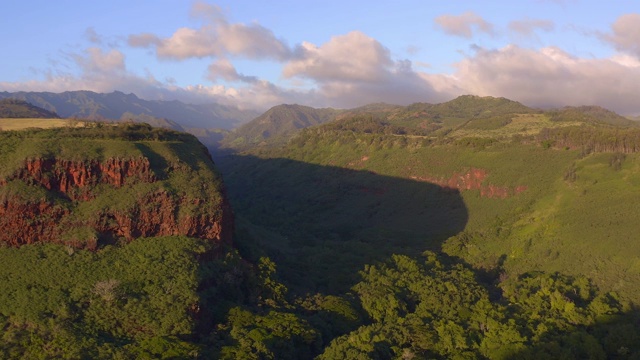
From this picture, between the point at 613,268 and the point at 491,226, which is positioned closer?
the point at 613,268

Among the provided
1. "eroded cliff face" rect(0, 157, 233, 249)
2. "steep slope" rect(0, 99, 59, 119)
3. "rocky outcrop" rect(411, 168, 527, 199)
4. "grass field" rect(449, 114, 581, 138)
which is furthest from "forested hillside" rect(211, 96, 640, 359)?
"steep slope" rect(0, 99, 59, 119)

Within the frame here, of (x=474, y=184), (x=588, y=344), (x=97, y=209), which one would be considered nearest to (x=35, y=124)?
(x=97, y=209)

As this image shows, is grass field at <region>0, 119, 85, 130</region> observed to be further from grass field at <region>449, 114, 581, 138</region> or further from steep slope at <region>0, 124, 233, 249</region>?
grass field at <region>449, 114, 581, 138</region>

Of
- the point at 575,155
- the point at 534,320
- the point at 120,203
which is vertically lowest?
the point at 534,320

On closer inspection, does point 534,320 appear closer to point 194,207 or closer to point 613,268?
point 613,268

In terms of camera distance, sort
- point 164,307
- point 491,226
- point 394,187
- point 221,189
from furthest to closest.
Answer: point 394,187 → point 491,226 → point 221,189 → point 164,307

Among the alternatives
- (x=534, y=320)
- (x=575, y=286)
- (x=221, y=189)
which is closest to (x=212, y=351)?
(x=221, y=189)

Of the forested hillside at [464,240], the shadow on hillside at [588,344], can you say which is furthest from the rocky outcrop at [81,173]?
the shadow on hillside at [588,344]
